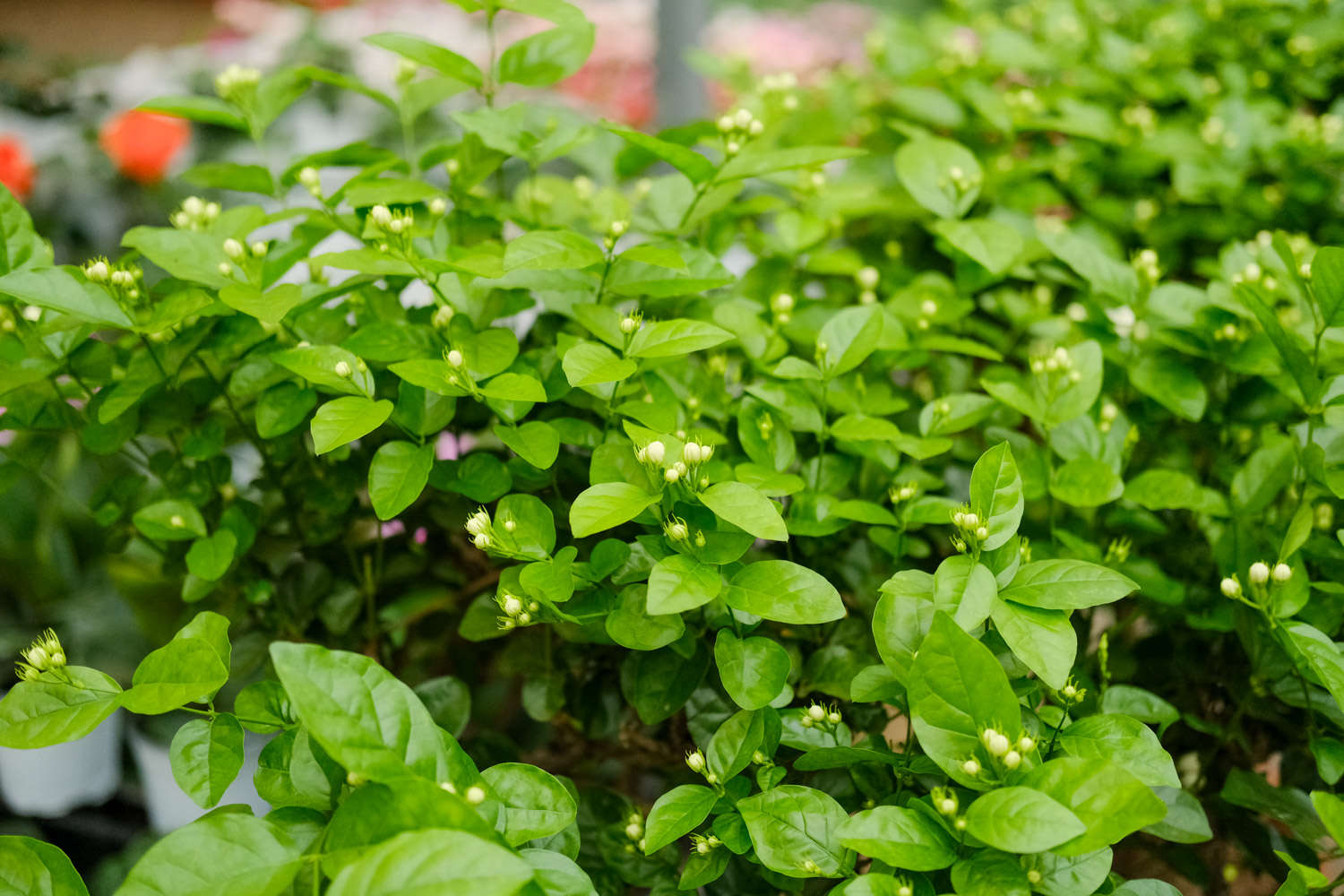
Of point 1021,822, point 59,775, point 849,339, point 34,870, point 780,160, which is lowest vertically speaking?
point 59,775

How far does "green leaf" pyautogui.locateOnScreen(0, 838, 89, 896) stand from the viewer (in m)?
0.57

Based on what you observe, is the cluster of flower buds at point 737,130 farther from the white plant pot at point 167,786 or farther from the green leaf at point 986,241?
the white plant pot at point 167,786

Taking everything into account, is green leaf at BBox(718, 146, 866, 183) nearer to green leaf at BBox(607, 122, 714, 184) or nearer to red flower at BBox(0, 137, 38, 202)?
green leaf at BBox(607, 122, 714, 184)

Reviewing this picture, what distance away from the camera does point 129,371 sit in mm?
763

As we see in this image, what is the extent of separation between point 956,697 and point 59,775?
45.6 inches

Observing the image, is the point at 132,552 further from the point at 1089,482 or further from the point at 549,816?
the point at 1089,482

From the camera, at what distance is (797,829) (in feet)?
1.92

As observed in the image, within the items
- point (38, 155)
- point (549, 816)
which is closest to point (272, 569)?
point (549, 816)

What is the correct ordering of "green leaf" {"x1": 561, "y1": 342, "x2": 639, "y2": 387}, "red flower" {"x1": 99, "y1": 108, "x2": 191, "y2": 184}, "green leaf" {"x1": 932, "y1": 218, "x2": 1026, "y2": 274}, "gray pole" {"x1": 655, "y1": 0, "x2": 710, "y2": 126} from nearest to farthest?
1. "green leaf" {"x1": 561, "y1": 342, "x2": 639, "y2": 387}
2. "green leaf" {"x1": 932, "y1": 218, "x2": 1026, "y2": 274}
3. "red flower" {"x1": 99, "y1": 108, "x2": 191, "y2": 184}
4. "gray pole" {"x1": 655, "y1": 0, "x2": 710, "y2": 126}

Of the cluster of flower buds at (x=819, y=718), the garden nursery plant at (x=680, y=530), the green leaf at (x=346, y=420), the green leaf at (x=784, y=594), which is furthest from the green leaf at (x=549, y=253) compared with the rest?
the cluster of flower buds at (x=819, y=718)

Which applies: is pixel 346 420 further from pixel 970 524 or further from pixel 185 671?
pixel 970 524

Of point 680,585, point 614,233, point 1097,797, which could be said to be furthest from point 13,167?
point 1097,797

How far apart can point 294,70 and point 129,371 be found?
0.34m

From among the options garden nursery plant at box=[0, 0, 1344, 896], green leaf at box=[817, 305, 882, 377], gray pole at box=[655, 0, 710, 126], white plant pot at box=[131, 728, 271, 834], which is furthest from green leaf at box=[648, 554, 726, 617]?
gray pole at box=[655, 0, 710, 126]
